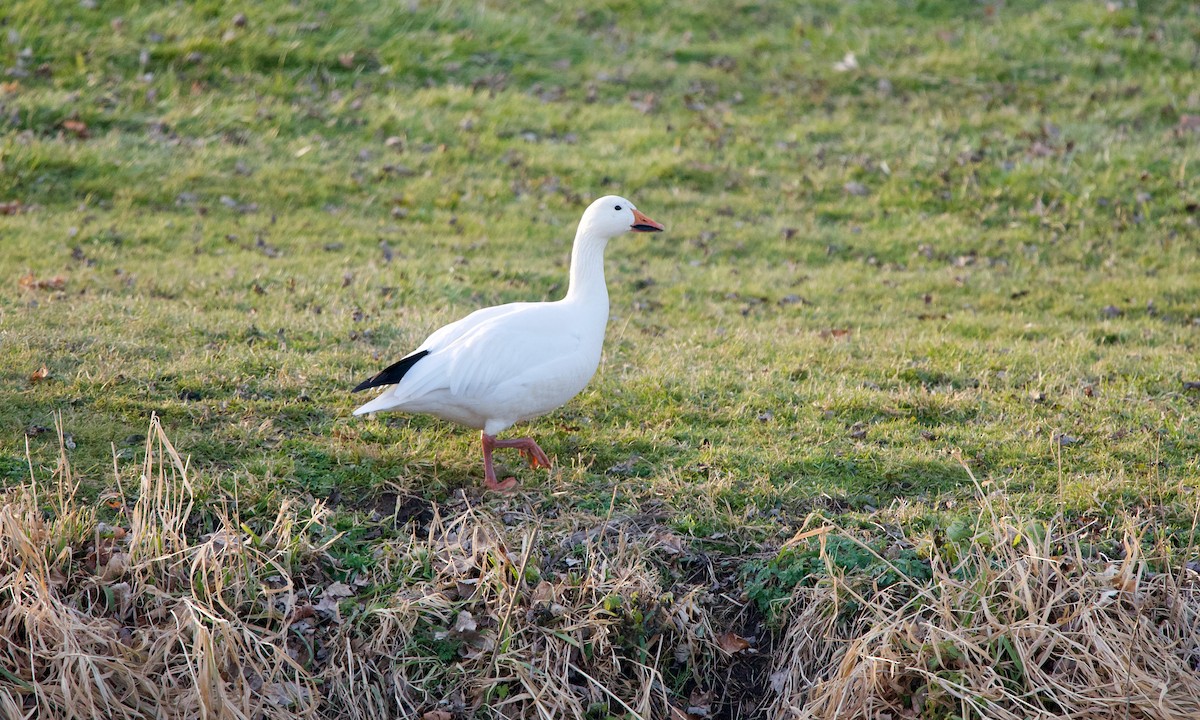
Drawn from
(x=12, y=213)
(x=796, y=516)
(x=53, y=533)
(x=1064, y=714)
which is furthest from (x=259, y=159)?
(x=1064, y=714)

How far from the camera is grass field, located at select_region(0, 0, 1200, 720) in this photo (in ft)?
16.8

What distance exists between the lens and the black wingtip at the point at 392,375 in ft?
19.3

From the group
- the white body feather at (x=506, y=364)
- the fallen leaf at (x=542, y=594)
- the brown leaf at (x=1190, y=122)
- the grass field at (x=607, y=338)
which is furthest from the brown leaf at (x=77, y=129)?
the brown leaf at (x=1190, y=122)

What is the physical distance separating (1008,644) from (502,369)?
2.76 m

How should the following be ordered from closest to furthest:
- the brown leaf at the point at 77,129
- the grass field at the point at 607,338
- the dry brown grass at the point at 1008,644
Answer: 1. the dry brown grass at the point at 1008,644
2. the grass field at the point at 607,338
3. the brown leaf at the point at 77,129

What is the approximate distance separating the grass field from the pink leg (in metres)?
0.10

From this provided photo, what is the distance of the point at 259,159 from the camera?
38.9 feet

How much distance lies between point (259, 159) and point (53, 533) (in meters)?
7.36

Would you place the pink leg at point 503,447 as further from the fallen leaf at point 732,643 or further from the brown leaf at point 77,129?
the brown leaf at point 77,129

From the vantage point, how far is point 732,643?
5293mm

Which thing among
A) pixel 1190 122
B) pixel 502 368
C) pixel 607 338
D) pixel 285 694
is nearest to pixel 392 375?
pixel 502 368

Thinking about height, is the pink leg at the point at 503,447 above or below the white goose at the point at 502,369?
Result: below

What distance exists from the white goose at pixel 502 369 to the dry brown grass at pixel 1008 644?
1737 mm

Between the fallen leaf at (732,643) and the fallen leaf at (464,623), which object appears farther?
the fallen leaf at (732,643)
